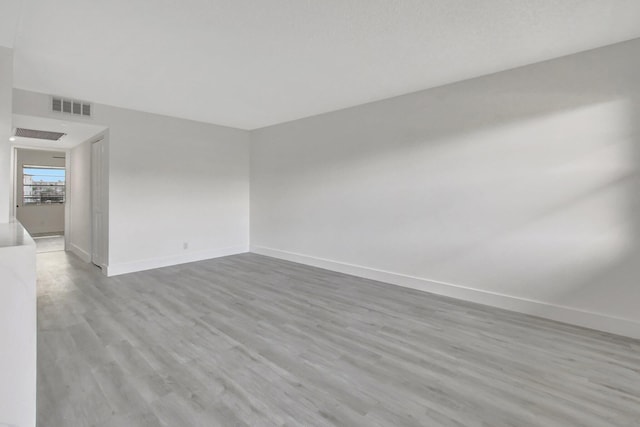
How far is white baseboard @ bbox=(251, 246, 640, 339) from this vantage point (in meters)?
2.79

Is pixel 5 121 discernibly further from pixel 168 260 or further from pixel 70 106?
pixel 168 260

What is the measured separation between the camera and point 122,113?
15.4ft

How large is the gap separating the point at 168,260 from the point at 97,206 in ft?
4.94

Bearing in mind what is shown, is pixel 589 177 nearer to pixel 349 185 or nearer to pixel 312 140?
pixel 349 185

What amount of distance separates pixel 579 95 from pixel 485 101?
816mm

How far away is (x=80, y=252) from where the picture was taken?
5934 mm

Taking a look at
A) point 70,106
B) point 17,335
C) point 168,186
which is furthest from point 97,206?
point 17,335

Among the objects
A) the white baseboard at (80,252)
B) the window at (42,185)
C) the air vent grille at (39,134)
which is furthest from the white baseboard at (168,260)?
the window at (42,185)

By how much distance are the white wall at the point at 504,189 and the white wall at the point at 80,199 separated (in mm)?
4253

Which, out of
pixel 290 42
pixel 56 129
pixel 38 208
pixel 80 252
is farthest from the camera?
pixel 38 208

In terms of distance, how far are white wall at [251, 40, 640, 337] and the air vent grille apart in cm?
439

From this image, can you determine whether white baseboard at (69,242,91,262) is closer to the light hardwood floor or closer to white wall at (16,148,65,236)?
the light hardwood floor

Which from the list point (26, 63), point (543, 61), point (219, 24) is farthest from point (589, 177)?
point (26, 63)

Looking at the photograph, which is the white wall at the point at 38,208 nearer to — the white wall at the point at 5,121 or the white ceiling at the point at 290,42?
the white ceiling at the point at 290,42
